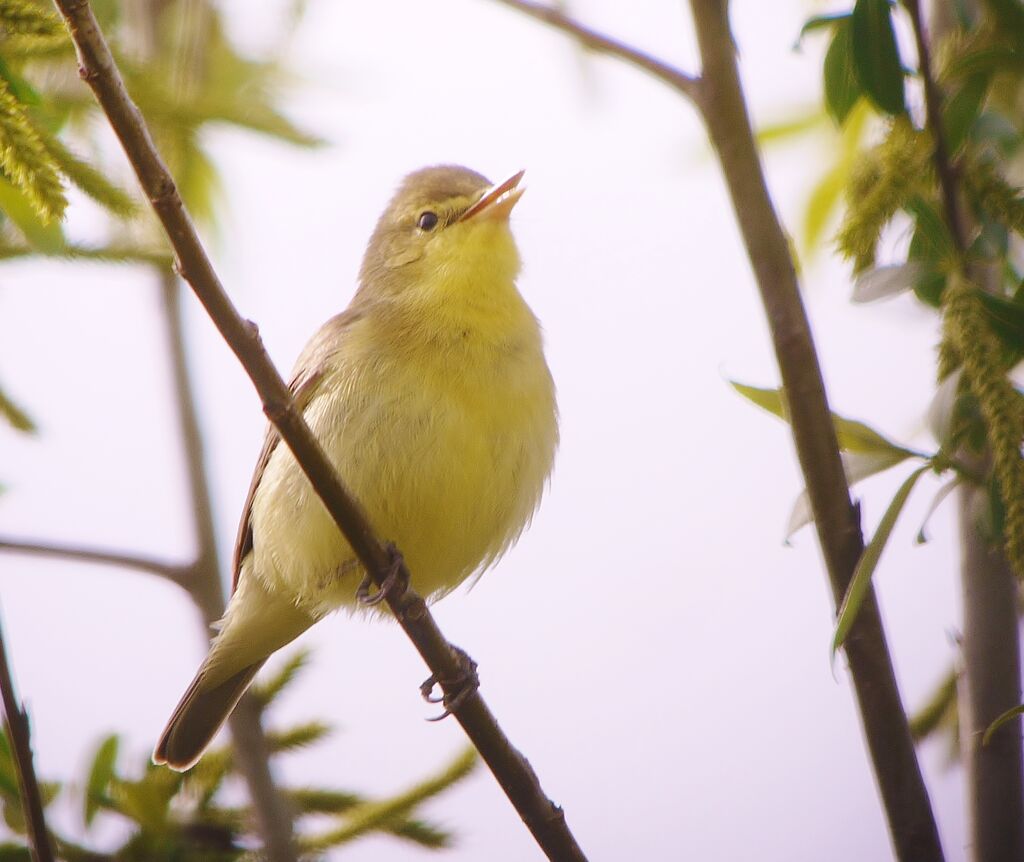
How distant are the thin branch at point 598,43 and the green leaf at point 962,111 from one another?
60 centimetres

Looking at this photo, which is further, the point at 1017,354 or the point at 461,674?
the point at 461,674

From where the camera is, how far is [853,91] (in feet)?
9.32

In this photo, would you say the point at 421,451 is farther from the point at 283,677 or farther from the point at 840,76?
the point at 840,76

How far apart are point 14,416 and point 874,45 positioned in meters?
2.30

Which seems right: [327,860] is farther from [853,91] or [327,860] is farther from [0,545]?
[853,91]

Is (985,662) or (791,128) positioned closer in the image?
(985,662)

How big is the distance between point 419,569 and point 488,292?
0.99m

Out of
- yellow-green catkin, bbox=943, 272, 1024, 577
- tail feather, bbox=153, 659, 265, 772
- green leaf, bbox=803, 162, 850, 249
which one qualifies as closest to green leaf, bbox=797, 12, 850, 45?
yellow-green catkin, bbox=943, 272, 1024, 577

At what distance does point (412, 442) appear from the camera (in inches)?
144

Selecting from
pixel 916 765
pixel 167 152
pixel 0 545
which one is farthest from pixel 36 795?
pixel 916 765

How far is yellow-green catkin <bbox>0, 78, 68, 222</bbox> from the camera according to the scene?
1787 millimetres

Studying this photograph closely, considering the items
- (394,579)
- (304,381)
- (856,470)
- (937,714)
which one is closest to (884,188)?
(856,470)

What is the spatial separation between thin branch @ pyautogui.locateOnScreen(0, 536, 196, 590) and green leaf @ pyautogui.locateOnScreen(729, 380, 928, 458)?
5.74ft

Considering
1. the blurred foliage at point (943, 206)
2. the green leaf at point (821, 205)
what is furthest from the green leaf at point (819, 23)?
the green leaf at point (821, 205)
